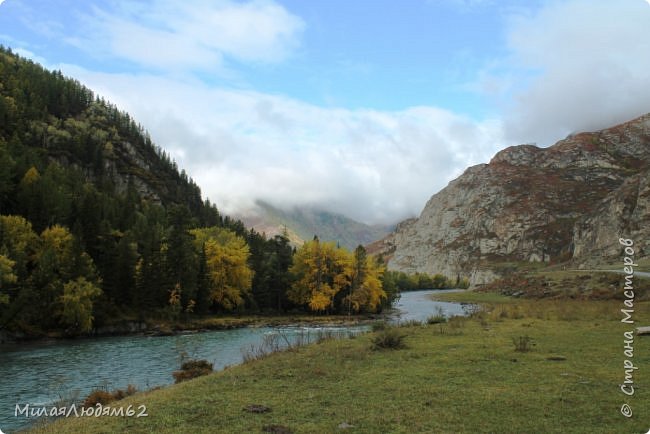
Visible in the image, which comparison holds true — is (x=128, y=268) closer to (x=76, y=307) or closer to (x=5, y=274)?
(x=76, y=307)

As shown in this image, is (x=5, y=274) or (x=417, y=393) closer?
(x=417, y=393)

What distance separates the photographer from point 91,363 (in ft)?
126

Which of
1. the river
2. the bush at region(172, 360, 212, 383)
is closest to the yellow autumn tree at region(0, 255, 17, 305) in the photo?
the river

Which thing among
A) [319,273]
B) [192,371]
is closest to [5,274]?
[192,371]

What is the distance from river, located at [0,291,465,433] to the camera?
2698cm

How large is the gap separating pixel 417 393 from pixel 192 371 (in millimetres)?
14538

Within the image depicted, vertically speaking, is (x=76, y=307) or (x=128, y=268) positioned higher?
(x=128, y=268)

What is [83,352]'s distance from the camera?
45.2 m

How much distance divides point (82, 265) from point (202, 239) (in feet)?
101

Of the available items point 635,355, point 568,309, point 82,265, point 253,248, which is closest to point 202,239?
point 253,248

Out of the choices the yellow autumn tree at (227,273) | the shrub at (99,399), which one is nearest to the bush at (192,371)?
the shrub at (99,399)

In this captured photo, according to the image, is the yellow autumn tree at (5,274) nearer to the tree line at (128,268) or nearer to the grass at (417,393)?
the tree line at (128,268)

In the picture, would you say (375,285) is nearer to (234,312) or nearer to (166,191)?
(234,312)

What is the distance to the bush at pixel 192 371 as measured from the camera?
2408cm
